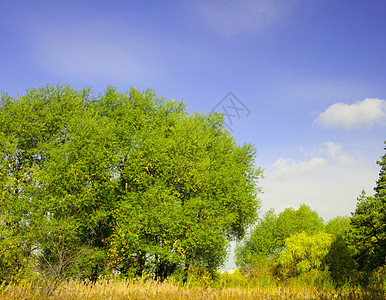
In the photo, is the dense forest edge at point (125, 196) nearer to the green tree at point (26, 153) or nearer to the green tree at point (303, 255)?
the green tree at point (26, 153)

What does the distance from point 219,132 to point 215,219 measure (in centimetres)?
1191

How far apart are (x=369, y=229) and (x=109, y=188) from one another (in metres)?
22.0

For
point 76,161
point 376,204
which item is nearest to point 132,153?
point 76,161

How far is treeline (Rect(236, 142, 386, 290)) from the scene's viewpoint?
75.9 feet

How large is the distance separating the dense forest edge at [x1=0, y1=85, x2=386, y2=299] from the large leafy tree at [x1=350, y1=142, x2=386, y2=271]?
0.09m

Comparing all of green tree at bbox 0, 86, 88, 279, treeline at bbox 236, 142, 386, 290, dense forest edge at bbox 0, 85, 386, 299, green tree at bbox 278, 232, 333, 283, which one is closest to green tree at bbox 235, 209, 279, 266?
treeline at bbox 236, 142, 386, 290

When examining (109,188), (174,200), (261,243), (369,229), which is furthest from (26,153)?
(261,243)

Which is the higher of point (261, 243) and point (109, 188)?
point (109, 188)

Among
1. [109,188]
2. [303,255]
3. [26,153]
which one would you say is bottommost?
[303,255]

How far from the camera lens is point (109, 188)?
74.4 ft

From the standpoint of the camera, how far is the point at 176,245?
21188 millimetres

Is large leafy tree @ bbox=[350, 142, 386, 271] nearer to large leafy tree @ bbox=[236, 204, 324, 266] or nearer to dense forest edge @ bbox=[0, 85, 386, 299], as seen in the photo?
dense forest edge @ bbox=[0, 85, 386, 299]

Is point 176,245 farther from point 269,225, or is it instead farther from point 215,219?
point 269,225

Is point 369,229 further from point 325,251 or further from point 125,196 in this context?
point 125,196
